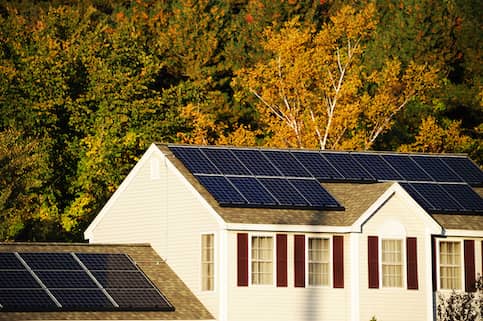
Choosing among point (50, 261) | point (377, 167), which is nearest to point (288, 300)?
point (50, 261)

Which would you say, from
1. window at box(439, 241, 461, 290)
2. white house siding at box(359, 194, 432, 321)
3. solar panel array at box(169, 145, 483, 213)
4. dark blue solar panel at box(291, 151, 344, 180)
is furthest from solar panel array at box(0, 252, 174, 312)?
window at box(439, 241, 461, 290)

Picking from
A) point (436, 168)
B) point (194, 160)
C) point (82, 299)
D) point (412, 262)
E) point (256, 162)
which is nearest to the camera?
point (82, 299)

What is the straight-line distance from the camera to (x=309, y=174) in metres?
52.2

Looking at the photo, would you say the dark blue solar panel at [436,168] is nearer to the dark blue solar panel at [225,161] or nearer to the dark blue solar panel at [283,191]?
the dark blue solar panel at [283,191]

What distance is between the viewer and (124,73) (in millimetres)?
74500

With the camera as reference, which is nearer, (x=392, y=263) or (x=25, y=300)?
(x=25, y=300)

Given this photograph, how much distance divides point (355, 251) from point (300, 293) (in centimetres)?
239

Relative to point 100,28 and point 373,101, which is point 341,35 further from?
point 100,28

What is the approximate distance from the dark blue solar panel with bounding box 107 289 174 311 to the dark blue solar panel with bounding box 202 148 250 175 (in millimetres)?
5460

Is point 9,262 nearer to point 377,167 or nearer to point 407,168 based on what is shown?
point 377,167

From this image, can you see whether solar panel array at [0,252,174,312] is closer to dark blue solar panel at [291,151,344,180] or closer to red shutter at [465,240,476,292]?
dark blue solar panel at [291,151,344,180]

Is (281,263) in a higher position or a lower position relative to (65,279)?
higher

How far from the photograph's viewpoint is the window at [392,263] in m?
49.3

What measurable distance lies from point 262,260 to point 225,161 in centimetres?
493
